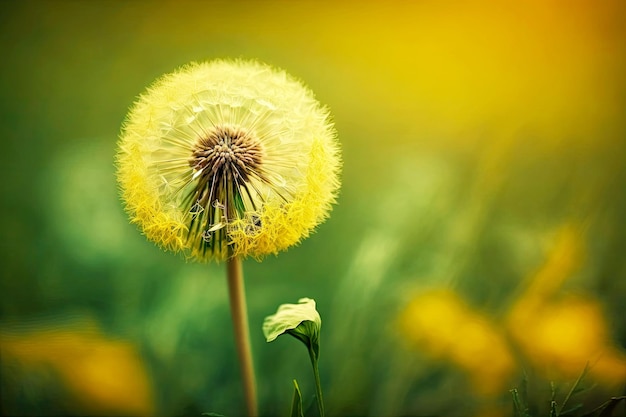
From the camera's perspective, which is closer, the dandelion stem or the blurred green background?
the dandelion stem

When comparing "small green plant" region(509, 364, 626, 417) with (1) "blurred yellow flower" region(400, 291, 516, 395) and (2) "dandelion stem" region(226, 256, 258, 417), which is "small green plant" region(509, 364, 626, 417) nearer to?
(1) "blurred yellow flower" region(400, 291, 516, 395)

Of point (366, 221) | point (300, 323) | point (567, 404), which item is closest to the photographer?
point (300, 323)

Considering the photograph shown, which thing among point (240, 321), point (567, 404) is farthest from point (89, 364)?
point (567, 404)

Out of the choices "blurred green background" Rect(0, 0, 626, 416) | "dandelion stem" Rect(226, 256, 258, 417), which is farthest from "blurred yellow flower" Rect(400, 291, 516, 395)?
"dandelion stem" Rect(226, 256, 258, 417)

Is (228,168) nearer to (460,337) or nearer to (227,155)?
(227,155)

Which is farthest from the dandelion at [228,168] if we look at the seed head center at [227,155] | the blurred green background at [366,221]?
the blurred green background at [366,221]

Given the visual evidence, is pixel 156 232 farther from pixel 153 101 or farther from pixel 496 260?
pixel 496 260

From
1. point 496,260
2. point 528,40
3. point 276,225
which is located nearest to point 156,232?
point 276,225
